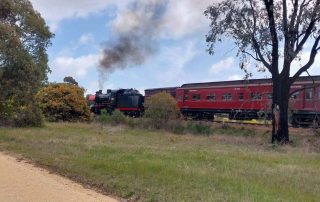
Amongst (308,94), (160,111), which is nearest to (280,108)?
(308,94)

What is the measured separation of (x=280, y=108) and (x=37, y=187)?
58.2 feet

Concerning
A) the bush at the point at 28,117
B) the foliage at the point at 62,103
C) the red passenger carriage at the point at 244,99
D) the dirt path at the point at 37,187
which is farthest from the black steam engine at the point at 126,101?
the dirt path at the point at 37,187

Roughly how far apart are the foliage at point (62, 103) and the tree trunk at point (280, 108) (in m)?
20.3

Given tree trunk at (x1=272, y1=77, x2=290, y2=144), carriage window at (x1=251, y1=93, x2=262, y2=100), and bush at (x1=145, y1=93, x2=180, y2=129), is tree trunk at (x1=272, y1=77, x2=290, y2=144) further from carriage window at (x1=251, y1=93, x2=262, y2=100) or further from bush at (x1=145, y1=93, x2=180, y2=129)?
bush at (x1=145, y1=93, x2=180, y2=129)

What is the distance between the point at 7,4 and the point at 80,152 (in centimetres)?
1065

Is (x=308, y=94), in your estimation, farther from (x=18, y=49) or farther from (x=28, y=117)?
(x=18, y=49)

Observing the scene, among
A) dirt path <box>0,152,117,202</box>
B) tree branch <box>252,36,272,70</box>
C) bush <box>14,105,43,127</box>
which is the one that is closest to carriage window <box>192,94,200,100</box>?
bush <box>14,105,43,127</box>

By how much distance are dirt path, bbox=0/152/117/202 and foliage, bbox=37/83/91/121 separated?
27.5 metres

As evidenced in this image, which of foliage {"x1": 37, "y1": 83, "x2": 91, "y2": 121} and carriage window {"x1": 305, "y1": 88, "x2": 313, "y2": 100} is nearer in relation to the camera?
carriage window {"x1": 305, "y1": 88, "x2": 313, "y2": 100}

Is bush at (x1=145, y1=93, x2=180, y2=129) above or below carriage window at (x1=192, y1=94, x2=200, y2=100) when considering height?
below

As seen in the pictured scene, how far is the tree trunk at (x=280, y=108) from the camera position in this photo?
26609mm

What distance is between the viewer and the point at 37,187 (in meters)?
11.6

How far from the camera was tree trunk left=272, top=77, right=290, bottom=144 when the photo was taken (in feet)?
87.3

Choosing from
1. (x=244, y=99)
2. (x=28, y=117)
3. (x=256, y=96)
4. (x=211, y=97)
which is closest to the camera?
(x=28, y=117)
